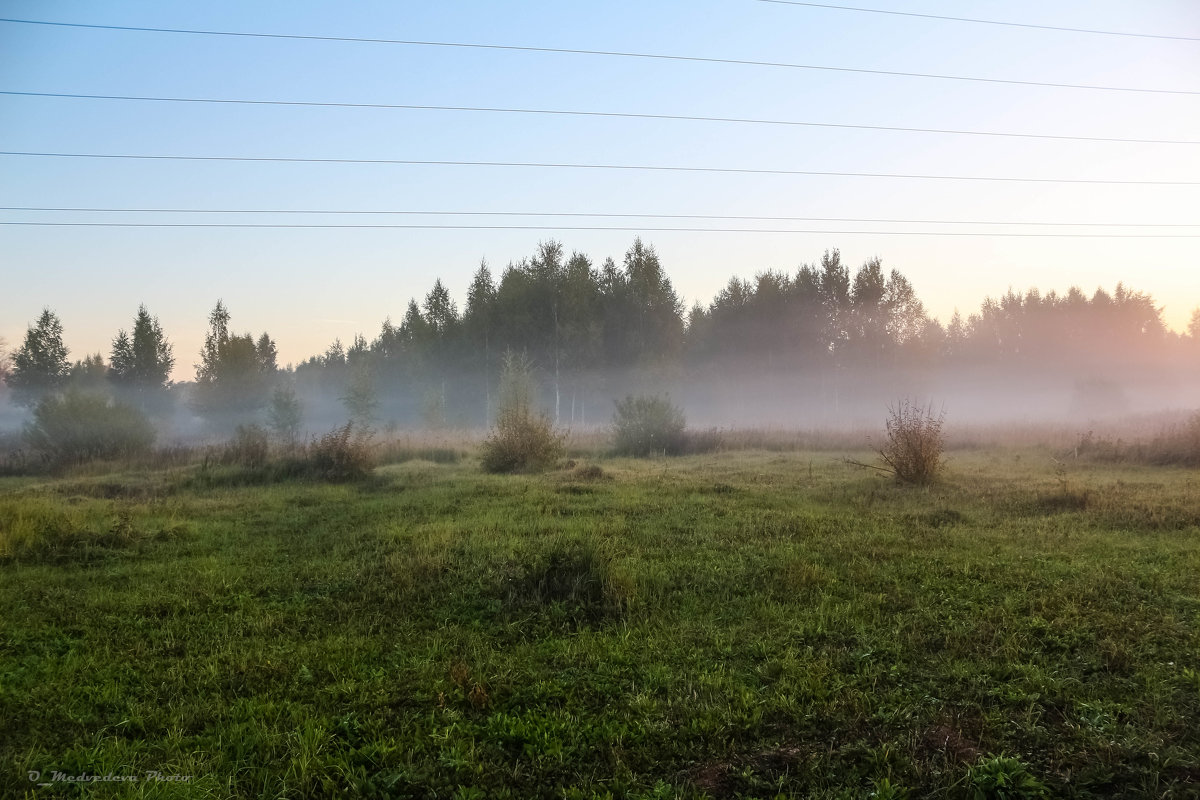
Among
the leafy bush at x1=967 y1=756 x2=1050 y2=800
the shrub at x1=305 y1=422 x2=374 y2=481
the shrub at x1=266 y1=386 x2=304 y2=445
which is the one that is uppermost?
the shrub at x1=266 y1=386 x2=304 y2=445

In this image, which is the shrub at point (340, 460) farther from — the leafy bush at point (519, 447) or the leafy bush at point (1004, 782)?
the leafy bush at point (1004, 782)

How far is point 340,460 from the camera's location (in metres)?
15.4

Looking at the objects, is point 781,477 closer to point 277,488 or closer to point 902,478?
point 902,478

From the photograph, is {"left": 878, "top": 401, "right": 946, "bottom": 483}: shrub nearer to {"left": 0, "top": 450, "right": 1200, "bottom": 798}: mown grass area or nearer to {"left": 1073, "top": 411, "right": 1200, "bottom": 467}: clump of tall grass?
{"left": 0, "top": 450, "right": 1200, "bottom": 798}: mown grass area

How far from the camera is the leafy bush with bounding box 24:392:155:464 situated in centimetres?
2270

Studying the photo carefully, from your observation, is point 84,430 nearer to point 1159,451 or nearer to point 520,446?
point 520,446

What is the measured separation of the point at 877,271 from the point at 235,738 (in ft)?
156

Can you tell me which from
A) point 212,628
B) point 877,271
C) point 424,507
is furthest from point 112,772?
point 877,271

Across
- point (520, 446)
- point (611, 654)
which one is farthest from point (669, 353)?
point (611, 654)

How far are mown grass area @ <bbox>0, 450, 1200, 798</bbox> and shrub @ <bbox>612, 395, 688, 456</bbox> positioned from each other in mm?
13338

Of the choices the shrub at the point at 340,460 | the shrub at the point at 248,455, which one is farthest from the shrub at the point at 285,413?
the shrub at the point at 340,460

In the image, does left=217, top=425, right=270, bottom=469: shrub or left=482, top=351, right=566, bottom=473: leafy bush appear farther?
left=482, top=351, right=566, bottom=473: leafy bush

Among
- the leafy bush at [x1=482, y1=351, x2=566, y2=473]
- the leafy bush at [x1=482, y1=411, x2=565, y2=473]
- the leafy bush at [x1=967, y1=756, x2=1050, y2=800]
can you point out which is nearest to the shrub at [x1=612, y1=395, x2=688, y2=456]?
the leafy bush at [x1=482, y1=351, x2=566, y2=473]

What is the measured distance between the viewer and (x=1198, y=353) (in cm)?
6906
